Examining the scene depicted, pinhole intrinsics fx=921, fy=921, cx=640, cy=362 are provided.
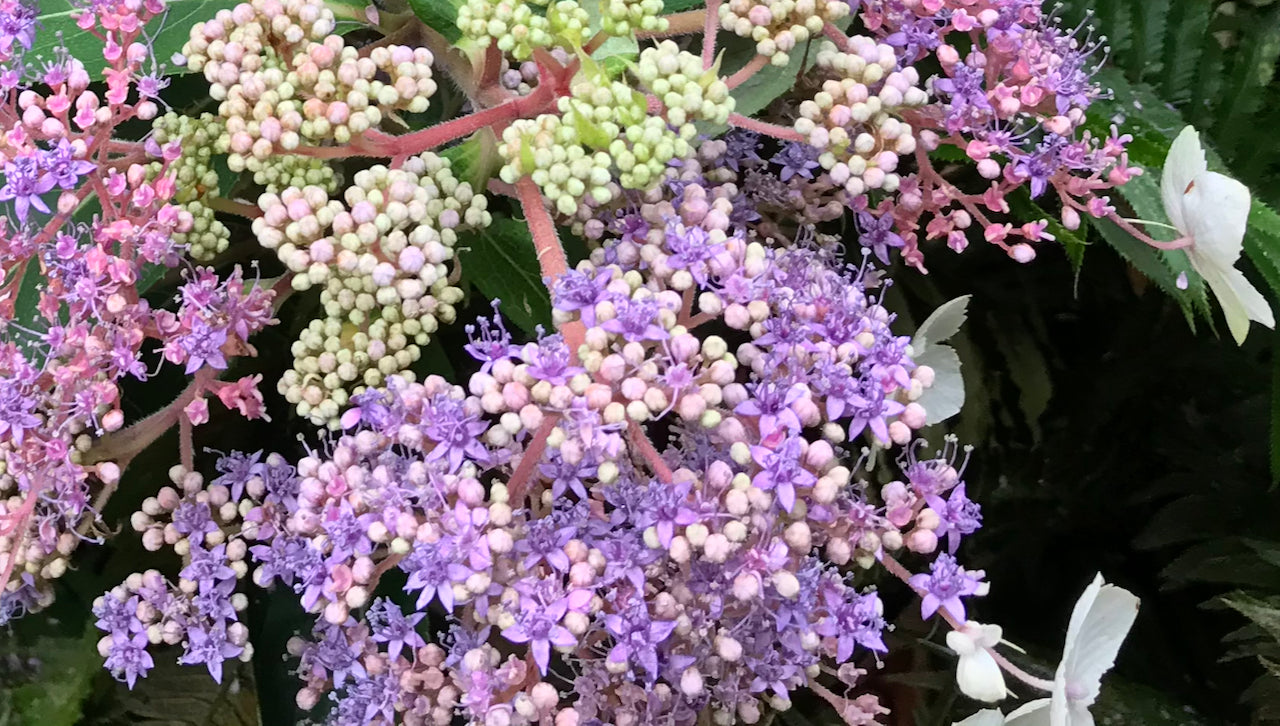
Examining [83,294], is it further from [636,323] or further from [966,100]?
[966,100]

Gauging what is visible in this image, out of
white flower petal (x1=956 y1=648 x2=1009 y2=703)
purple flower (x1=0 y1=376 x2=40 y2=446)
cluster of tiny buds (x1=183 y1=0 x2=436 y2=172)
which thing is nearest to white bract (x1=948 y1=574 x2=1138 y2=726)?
white flower petal (x1=956 y1=648 x2=1009 y2=703)

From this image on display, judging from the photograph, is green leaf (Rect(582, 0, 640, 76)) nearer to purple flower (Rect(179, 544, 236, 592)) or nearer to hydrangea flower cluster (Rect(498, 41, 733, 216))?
hydrangea flower cluster (Rect(498, 41, 733, 216))

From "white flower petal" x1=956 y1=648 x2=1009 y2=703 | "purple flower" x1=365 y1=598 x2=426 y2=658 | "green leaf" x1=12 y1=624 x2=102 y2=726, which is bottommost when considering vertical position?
"green leaf" x1=12 y1=624 x2=102 y2=726

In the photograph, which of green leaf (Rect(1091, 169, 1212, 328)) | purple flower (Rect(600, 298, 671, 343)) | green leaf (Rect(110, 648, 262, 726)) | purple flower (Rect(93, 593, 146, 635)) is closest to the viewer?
purple flower (Rect(600, 298, 671, 343))

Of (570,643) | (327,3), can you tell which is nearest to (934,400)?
(570,643)

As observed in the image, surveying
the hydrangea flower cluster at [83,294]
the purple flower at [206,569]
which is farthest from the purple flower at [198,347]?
the purple flower at [206,569]

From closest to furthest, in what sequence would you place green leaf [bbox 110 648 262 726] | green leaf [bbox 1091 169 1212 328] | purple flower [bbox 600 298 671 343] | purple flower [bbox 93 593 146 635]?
purple flower [bbox 600 298 671 343], purple flower [bbox 93 593 146 635], green leaf [bbox 1091 169 1212 328], green leaf [bbox 110 648 262 726]

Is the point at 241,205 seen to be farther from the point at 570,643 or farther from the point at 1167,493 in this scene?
the point at 1167,493
